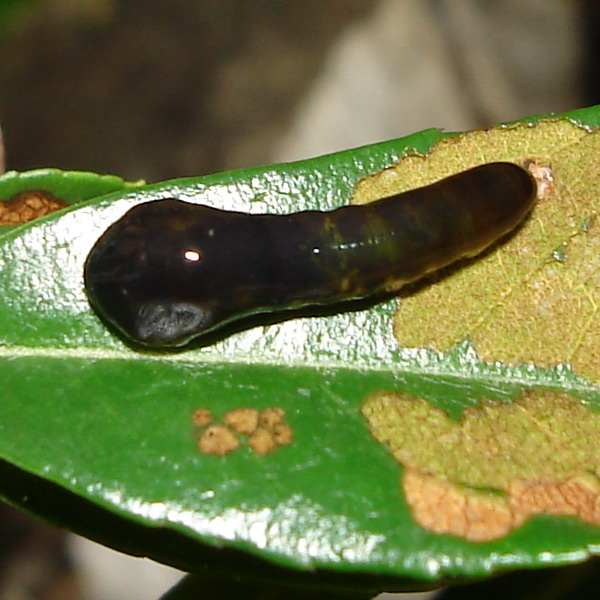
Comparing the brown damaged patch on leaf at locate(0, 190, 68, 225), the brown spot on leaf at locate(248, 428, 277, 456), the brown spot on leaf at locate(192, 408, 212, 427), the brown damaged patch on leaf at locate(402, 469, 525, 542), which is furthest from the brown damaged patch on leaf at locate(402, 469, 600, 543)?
the brown damaged patch on leaf at locate(0, 190, 68, 225)

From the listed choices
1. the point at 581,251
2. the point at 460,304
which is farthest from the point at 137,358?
the point at 581,251

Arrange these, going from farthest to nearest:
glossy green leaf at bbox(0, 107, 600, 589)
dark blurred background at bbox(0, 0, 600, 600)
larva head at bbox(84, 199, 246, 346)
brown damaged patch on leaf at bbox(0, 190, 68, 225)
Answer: dark blurred background at bbox(0, 0, 600, 600)
brown damaged patch on leaf at bbox(0, 190, 68, 225)
larva head at bbox(84, 199, 246, 346)
glossy green leaf at bbox(0, 107, 600, 589)

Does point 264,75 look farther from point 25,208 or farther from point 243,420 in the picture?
point 243,420

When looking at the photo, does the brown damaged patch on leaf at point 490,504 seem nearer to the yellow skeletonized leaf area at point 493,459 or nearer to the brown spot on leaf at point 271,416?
the yellow skeletonized leaf area at point 493,459

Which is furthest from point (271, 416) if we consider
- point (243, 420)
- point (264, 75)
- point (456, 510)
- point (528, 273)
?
point (264, 75)

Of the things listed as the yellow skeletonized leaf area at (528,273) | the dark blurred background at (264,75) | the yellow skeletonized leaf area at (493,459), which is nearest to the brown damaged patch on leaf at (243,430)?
the yellow skeletonized leaf area at (493,459)

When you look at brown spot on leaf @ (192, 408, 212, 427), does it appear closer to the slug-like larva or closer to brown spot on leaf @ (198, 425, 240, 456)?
brown spot on leaf @ (198, 425, 240, 456)

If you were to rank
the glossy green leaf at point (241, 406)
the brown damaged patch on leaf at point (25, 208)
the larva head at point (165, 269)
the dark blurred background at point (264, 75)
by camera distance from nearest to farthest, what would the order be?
1. the glossy green leaf at point (241, 406)
2. the larva head at point (165, 269)
3. the brown damaged patch on leaf at point (25, 208)
4. the dark blurred background at point (264, 75)
